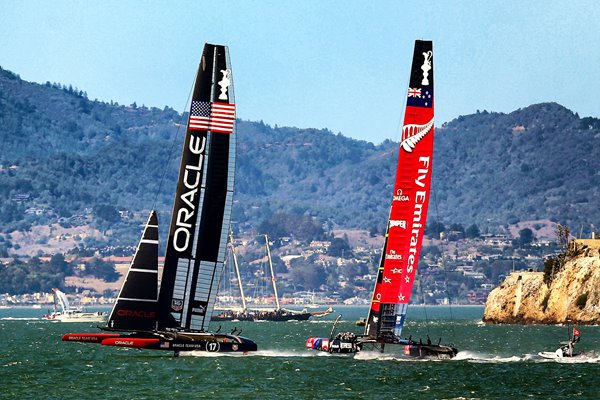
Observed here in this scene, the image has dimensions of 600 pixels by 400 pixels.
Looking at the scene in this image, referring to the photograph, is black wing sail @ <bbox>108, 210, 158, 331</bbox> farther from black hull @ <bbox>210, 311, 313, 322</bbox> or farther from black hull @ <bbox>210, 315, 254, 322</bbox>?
black hull @ <bbox>210, 311, 313, 322</bbox>

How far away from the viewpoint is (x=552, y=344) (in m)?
97.5

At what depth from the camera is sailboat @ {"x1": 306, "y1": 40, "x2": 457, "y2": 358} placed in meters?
65.4

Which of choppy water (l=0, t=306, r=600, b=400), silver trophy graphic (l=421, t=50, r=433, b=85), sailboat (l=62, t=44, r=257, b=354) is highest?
silver trophy graphic (l=421, t=50, r=433, b=85)

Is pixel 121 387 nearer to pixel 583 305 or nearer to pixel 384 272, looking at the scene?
pixel 384 272

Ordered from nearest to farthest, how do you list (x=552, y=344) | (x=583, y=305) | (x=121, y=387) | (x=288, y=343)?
1. (x=121, y=387)
2. (x=552, y=344)
3. (x=288, y=343)
4. (x=583, y=305)

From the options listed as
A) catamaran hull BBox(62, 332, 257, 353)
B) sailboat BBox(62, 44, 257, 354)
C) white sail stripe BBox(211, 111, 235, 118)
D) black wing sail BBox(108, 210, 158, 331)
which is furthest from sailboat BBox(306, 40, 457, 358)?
black wing sail BBox(108, 210, 158, 331)

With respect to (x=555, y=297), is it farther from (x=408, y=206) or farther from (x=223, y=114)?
(x=223, y=114)

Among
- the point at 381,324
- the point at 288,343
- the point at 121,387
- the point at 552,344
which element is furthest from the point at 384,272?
the point at 288,343

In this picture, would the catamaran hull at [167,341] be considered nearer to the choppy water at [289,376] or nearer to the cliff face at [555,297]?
the choppy water at [289,376]

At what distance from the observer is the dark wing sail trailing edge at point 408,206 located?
6544cm

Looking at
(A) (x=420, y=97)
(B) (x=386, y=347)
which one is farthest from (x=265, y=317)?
(A) (x=420, y=97)

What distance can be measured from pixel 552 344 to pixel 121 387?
44966 millimetres

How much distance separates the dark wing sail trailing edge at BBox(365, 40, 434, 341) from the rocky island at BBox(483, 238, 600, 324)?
218ft

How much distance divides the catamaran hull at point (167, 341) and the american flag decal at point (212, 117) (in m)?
8.93
